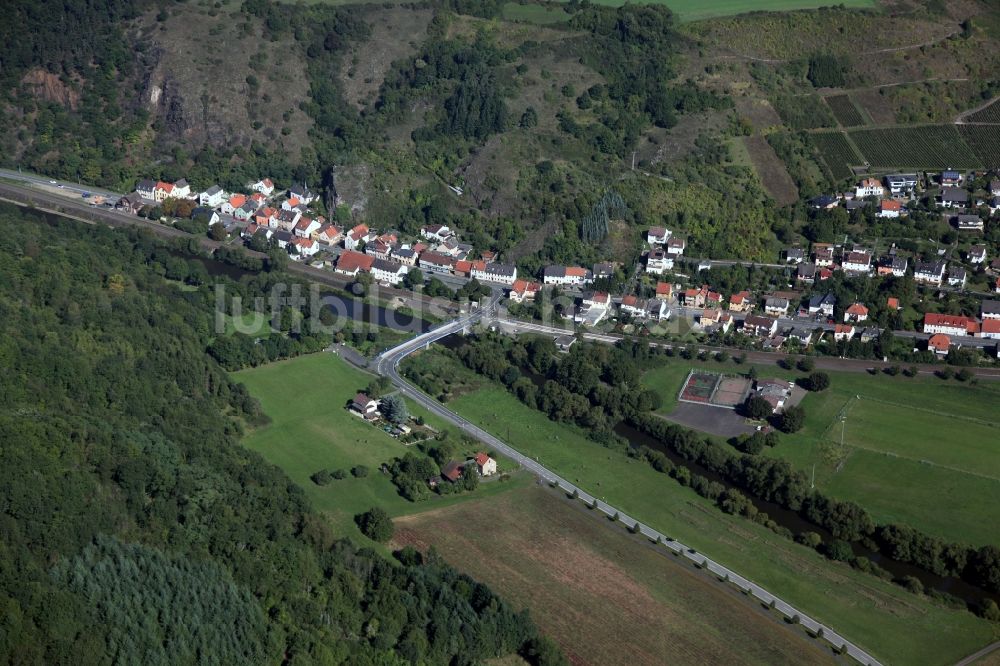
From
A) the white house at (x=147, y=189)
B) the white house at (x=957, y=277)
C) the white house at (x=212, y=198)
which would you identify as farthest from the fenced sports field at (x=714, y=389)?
the white house at (x=147, y=189)

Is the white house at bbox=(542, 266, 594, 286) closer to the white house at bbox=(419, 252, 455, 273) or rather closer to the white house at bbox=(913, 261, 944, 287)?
the white house at bbox=(419, 252, 455, 273)

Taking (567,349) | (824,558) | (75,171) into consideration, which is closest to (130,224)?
(75,171)

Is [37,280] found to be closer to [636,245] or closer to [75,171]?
[75,171]

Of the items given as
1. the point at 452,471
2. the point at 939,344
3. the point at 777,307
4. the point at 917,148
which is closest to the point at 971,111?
the point at 917,148

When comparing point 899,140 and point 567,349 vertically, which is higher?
point 899,140

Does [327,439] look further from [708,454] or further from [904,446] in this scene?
[904,446]

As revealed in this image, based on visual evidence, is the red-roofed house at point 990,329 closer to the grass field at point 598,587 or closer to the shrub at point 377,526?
the grass field at point 598,587

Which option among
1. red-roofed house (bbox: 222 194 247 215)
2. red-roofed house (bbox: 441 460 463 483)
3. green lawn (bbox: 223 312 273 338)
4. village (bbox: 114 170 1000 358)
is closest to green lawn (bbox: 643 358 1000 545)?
village (bbox: 114 170 1000 358)
